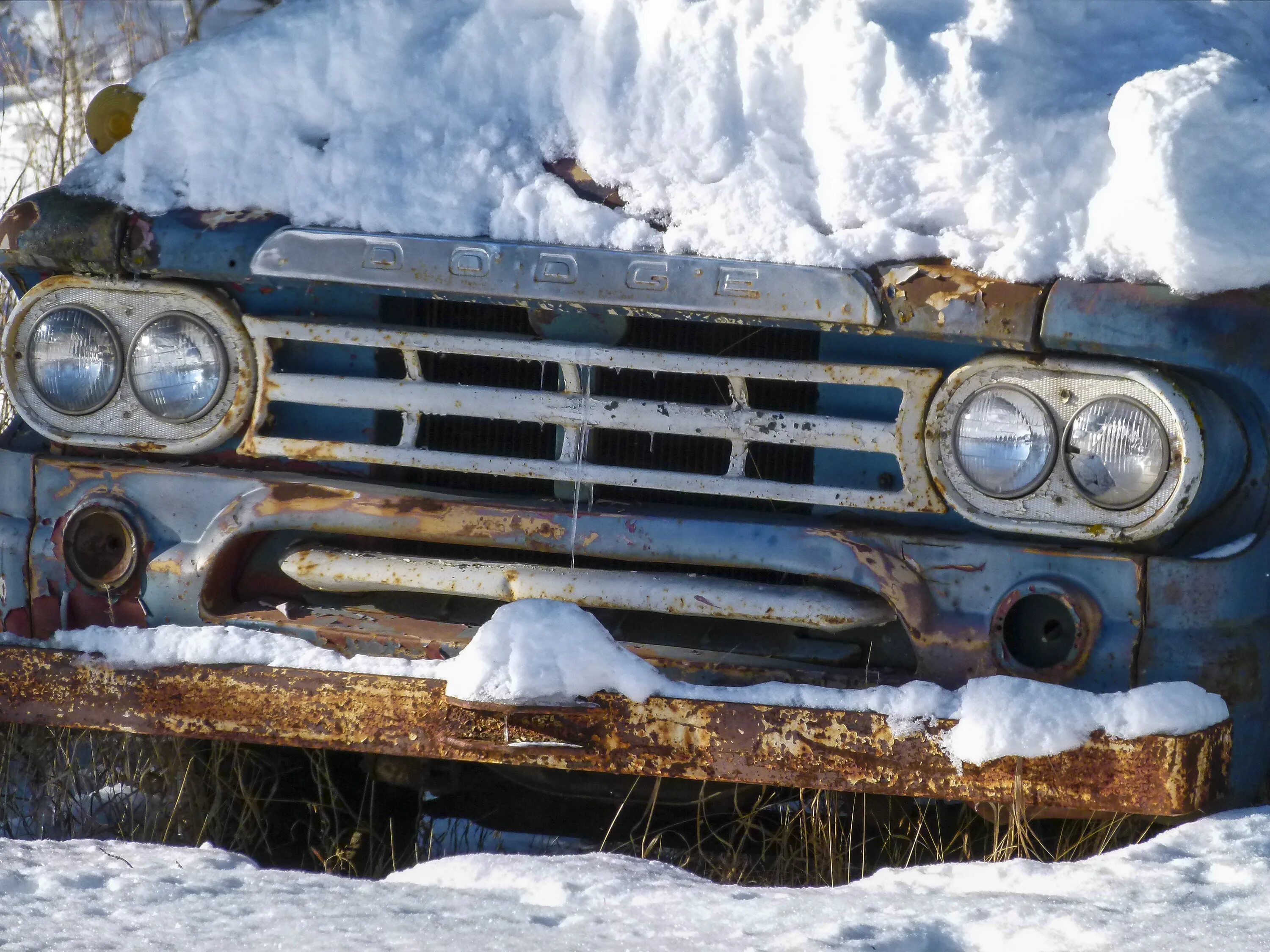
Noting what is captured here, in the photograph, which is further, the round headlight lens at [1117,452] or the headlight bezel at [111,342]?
the headlight bezel at [111,342]

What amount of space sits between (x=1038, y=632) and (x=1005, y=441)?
35 cm

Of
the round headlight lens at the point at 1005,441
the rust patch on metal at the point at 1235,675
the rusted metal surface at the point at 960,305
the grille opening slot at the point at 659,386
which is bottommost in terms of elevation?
the rust patch on metal at the point at 1235,675

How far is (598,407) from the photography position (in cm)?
277

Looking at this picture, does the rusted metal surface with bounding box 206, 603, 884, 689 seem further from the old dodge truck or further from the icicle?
the icicle

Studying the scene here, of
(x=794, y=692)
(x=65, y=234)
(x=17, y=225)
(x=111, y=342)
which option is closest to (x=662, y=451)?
(x=794, y=692)

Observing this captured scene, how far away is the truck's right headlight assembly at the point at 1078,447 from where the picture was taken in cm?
246

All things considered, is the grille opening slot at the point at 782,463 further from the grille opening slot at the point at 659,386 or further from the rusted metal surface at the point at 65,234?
the rusted metal surface at the point at 65,234

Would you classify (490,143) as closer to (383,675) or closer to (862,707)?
(383,675)

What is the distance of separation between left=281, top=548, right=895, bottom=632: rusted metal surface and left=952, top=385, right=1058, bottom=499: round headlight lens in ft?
0.99

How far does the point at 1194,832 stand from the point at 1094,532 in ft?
1.67

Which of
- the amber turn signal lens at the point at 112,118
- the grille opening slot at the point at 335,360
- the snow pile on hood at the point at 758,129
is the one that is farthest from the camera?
the amber turn signal lens at the point at 112,118

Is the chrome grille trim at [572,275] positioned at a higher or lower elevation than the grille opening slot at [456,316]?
higher

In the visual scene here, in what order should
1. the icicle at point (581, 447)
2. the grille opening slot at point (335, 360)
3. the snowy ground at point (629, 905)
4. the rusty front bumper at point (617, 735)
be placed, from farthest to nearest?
the grille opening slot at point (335, 360)
the icicle at point (581, 447)
the rusty front bumper at point (617, 735)
the snowy ground at point (629, 905)

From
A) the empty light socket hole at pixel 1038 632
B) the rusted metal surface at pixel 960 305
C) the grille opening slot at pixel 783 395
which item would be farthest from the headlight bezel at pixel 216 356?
the empty light socket hole at pixel 1038 632
